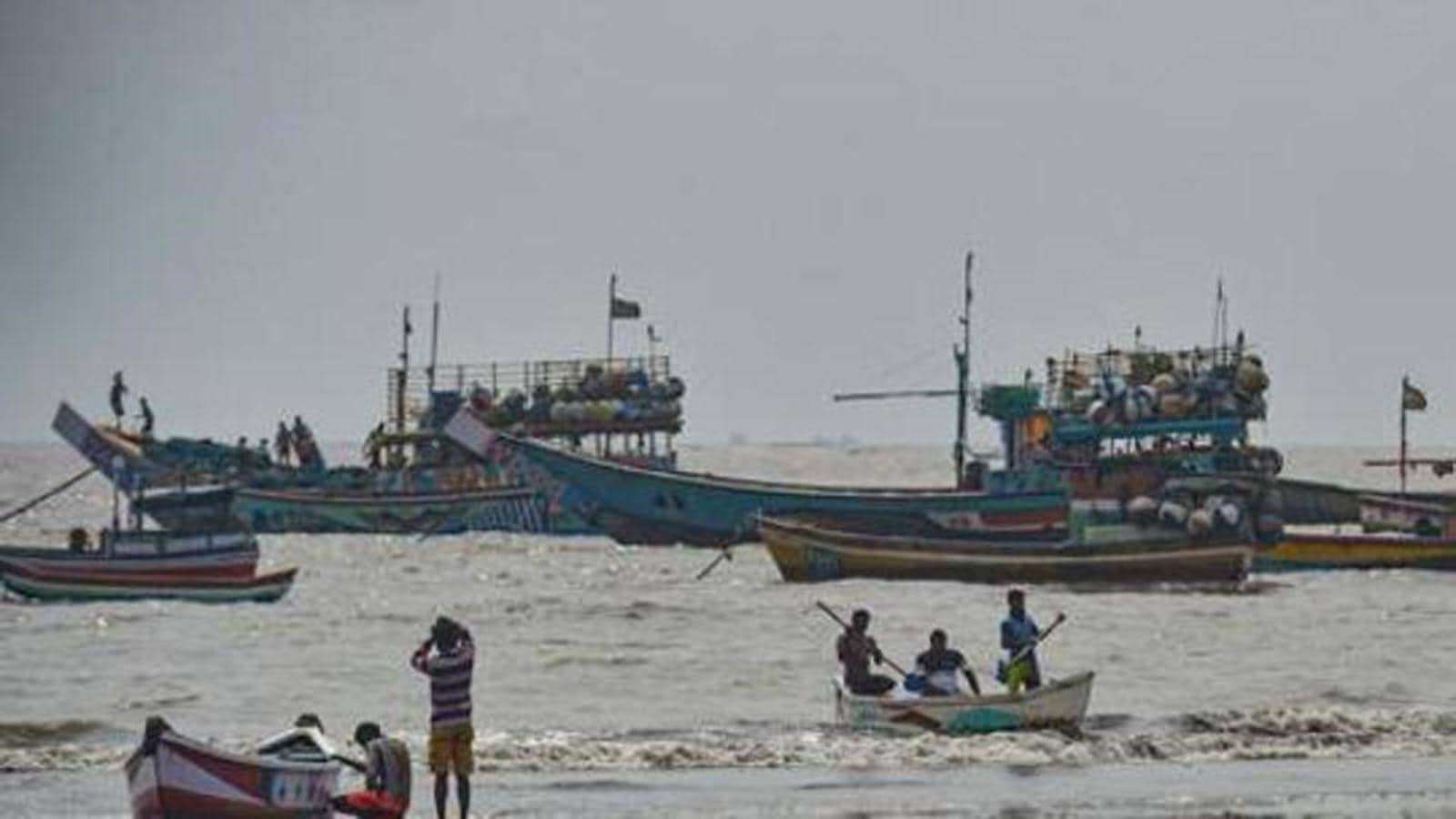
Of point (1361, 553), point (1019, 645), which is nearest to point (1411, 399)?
point (1361, 553)

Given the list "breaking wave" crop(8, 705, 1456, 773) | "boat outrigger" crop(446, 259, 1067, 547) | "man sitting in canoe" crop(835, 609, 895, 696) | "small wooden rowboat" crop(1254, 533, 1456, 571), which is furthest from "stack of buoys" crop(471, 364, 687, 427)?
"man sitting in canoe" crop(835, 609, 895, 696)

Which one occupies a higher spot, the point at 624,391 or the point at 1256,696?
the point at 624,391

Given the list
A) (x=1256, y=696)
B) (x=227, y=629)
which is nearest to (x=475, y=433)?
(x=227, y=629)

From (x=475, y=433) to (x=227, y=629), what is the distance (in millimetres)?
30672

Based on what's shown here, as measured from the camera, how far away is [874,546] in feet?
207

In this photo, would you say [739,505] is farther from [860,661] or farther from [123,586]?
[860,661]

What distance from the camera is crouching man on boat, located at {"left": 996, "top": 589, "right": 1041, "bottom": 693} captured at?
107 feet

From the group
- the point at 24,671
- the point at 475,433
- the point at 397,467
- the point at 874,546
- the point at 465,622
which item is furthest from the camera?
the point at 397,467

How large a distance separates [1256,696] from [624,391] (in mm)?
47610

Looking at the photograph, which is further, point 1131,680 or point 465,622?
point 465,622

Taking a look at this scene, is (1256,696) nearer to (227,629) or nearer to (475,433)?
(227,629)

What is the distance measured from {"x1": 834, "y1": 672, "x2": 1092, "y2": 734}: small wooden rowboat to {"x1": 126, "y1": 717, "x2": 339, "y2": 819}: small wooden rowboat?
9484 mm

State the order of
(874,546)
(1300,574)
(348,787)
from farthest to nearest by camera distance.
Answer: (1300,574) → (874,546) → (348,787)

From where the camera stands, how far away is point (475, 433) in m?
84.8
